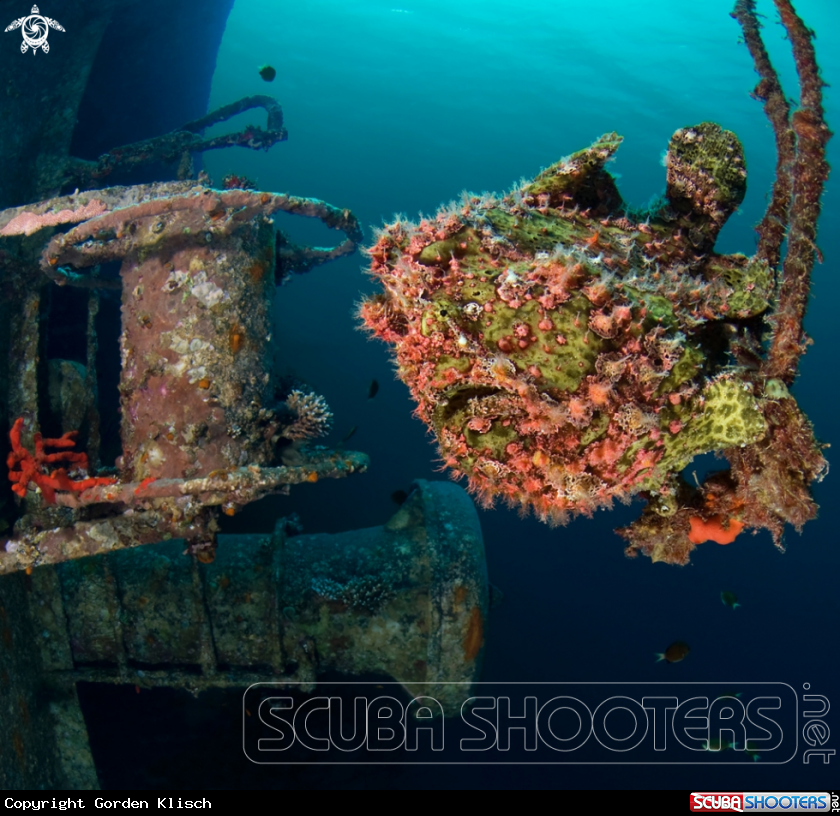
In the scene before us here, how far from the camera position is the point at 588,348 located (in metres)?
2.38

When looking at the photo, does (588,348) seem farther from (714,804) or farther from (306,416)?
(714,804)

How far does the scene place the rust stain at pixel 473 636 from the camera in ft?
18.1

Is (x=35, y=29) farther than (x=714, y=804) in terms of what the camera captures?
Yes

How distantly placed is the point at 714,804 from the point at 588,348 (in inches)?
180

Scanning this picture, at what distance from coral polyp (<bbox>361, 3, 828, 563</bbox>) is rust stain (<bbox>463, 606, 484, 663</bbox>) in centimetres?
313

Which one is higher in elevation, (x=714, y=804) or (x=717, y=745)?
(x=714, y=804)

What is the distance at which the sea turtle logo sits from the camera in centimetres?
655

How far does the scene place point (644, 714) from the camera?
13984 mm

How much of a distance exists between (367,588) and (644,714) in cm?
1278

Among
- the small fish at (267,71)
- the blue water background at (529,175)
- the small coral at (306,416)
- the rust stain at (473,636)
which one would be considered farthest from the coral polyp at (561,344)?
the small fish at (267,71)

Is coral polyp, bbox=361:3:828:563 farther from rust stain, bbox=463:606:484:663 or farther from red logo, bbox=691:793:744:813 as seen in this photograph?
rust stain, bbox=463:606:484:663

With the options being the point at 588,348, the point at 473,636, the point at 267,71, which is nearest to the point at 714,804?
the point at 473,636

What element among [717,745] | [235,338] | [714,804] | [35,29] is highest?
[35,29]

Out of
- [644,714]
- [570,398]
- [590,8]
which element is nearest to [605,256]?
[570,398]
